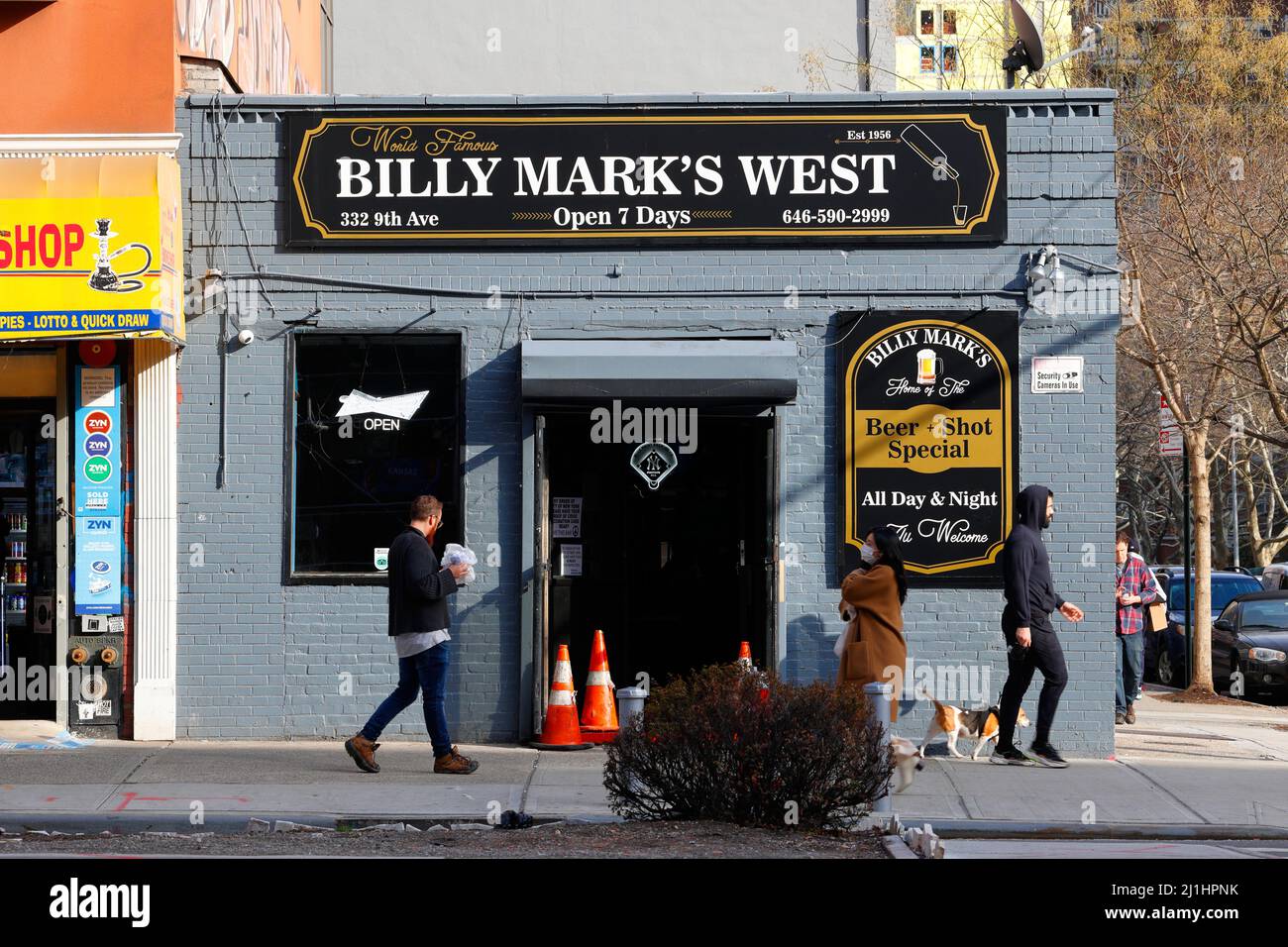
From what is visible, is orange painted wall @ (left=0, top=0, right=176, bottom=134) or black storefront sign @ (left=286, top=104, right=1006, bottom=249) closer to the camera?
orange painted wall @ (left=0, top=0, right=176, bottom=134)

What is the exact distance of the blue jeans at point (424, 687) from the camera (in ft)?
31.9

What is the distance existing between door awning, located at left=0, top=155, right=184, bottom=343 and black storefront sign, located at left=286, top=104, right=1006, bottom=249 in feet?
4.26

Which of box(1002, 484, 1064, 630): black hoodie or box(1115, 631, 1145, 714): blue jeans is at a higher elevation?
box(1002, 484, 1064, 630): black hoodie

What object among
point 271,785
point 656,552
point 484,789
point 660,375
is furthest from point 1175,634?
point 271,785

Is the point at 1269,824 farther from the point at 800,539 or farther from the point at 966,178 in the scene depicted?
the point at 966,178

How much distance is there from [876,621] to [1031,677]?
5.05ft

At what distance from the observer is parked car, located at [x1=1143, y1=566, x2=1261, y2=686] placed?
69.5 ft

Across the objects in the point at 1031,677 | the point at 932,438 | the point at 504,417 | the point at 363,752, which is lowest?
the point at 363,752

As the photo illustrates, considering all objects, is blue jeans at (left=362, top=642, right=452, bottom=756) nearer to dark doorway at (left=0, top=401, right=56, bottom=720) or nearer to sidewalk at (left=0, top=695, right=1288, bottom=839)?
sidewalk at (left=0, top=695, right=1288, bottom=839)

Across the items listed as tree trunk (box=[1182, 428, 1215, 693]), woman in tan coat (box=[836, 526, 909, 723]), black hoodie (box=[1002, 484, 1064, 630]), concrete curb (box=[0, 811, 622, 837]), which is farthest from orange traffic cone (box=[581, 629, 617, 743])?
tree trunk (box=[1182, 428, 1215, 693])

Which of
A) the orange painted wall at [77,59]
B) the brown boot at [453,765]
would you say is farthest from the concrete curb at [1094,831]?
the orange painted wall at [77,59]

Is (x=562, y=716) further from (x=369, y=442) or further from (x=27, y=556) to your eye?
(x=27, y=556)

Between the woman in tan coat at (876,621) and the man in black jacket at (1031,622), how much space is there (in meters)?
0.88

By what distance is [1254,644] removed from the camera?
63.0 feet
